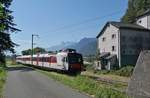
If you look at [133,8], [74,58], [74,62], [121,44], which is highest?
[133,8]

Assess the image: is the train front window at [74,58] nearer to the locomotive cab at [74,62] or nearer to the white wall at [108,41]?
the locomotive cab at [74,62]

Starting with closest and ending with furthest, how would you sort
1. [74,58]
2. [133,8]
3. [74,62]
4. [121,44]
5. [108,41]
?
[74,62] < [74,58] < [121,44] < [108,41] < [133,8]

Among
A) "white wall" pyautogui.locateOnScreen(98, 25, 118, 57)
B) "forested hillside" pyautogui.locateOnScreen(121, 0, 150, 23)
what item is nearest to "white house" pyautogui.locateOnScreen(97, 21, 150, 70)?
"white wall" pyautogui.locateOnScreen(98, 25, 118, 57)

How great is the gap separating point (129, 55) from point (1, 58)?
23345 mm

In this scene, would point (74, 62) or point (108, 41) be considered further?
point (108, 41)

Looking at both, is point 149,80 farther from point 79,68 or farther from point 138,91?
point 79,68

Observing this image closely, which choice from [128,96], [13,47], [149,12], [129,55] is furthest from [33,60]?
[128,96]

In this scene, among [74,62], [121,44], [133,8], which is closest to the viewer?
[74,62]

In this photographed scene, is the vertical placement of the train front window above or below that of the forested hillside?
below

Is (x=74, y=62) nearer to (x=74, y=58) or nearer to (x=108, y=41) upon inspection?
(x=74, y=58)

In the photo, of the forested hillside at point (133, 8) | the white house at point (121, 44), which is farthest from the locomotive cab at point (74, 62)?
the forested hillside at point (133, 8)

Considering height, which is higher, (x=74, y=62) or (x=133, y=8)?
(x=133, y=8)

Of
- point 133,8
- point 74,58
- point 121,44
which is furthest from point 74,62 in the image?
point 133,8

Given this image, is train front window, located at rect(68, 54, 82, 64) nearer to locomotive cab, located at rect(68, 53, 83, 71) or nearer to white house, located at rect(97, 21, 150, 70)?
locomotive cab, located at rect(68, 53, 83, 71)
